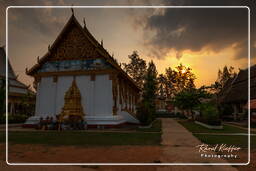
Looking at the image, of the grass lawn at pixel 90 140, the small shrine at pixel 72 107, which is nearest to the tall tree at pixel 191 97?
the small shrine at pixel 72 107

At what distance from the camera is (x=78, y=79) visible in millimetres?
16016

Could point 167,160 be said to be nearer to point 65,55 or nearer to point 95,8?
point 95,8

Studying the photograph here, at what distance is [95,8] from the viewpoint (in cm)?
605

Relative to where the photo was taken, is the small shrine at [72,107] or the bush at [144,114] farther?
the bush at [144,114]

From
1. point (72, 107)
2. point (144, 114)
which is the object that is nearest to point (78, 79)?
point (72, 107)

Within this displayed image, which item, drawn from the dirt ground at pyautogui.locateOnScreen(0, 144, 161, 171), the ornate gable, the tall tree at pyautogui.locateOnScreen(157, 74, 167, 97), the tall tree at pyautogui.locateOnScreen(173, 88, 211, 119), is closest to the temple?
the ornate gable

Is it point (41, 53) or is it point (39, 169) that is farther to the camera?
point (41, 53)

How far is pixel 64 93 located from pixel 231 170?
13324mm

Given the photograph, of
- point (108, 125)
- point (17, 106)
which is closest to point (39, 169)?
point (108, 125)

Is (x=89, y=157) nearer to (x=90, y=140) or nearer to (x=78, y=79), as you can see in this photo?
(x=90, y=140)

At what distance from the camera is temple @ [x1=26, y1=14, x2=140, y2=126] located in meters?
15.2

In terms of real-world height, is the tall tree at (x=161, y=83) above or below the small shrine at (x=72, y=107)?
above

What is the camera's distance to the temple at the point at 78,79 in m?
15.2

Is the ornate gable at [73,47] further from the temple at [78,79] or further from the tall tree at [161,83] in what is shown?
the tall tree at [161,83]
